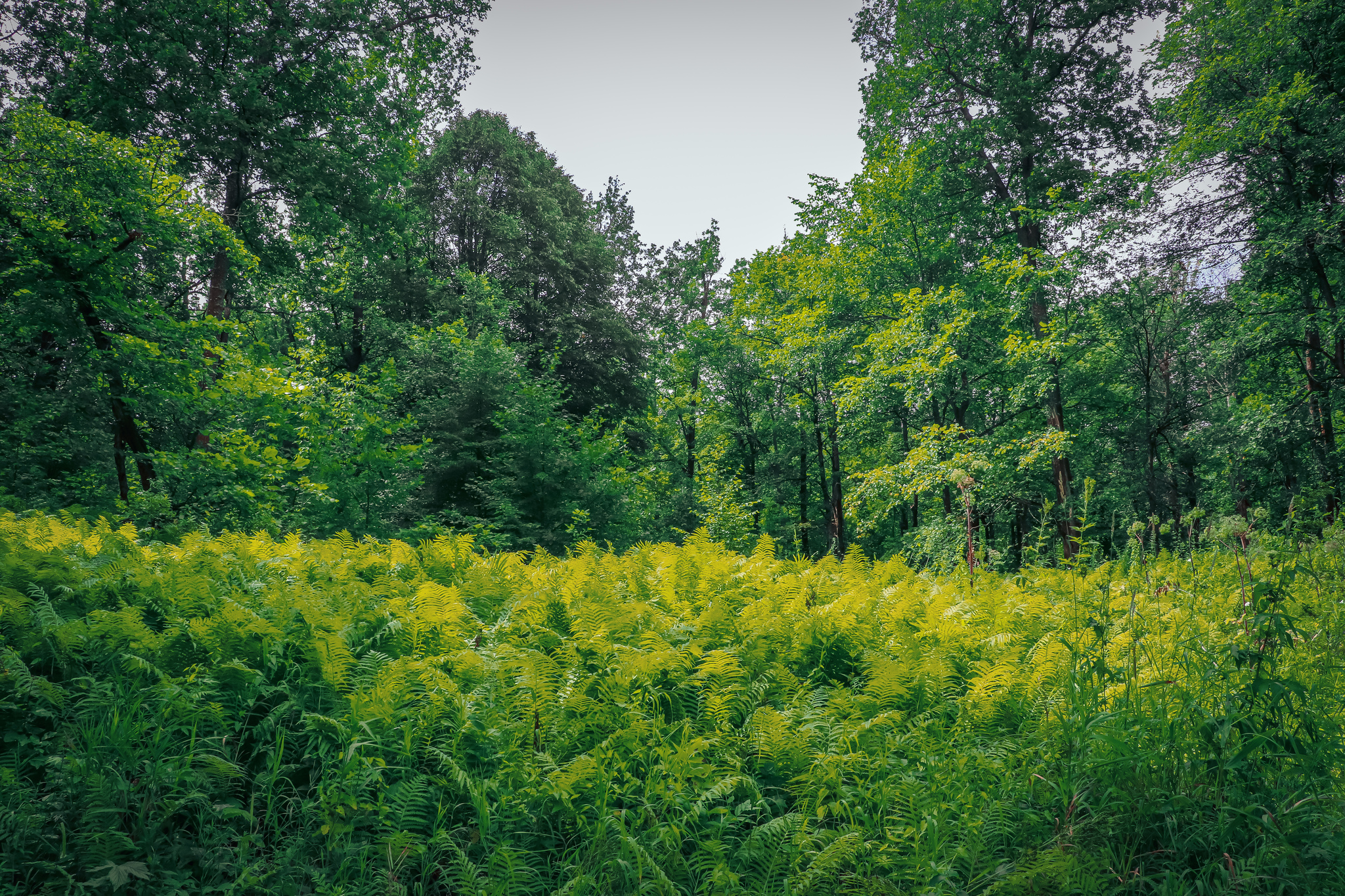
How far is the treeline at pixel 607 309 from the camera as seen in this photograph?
7910 millimetres

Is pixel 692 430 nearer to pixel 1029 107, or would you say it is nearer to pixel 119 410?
pixel 1029 107

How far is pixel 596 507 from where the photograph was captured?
14008mm

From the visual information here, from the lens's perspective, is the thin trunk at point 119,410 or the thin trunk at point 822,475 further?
the thin trunk at point 822,475

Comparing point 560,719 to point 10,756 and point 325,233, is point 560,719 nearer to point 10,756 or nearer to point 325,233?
point 10,756

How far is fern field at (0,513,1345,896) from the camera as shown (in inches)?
77.1

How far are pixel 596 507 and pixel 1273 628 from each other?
491 inches

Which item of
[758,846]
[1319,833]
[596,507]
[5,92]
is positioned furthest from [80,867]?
[5,92]

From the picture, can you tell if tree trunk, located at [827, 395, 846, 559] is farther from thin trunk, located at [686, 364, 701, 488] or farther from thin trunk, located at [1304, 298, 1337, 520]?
thin trunk, located at [1304, 298, 1337, 520]

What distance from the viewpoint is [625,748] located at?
2.48 m

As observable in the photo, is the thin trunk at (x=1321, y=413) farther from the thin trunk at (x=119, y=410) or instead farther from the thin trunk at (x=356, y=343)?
the thin trunk at (x=356, y=343)

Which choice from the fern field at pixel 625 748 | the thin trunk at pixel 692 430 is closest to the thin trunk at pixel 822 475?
the thin trunk at pixel 692 430

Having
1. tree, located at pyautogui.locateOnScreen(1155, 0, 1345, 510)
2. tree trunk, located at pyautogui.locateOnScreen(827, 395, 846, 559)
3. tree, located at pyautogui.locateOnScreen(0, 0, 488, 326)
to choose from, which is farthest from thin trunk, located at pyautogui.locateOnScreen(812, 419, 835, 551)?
tree, located at pyautogui.locateOnScreen(0, 0, 488, 326)

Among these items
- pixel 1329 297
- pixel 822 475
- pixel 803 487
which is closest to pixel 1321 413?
pixel 1329 297

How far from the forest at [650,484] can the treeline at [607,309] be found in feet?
0.34
